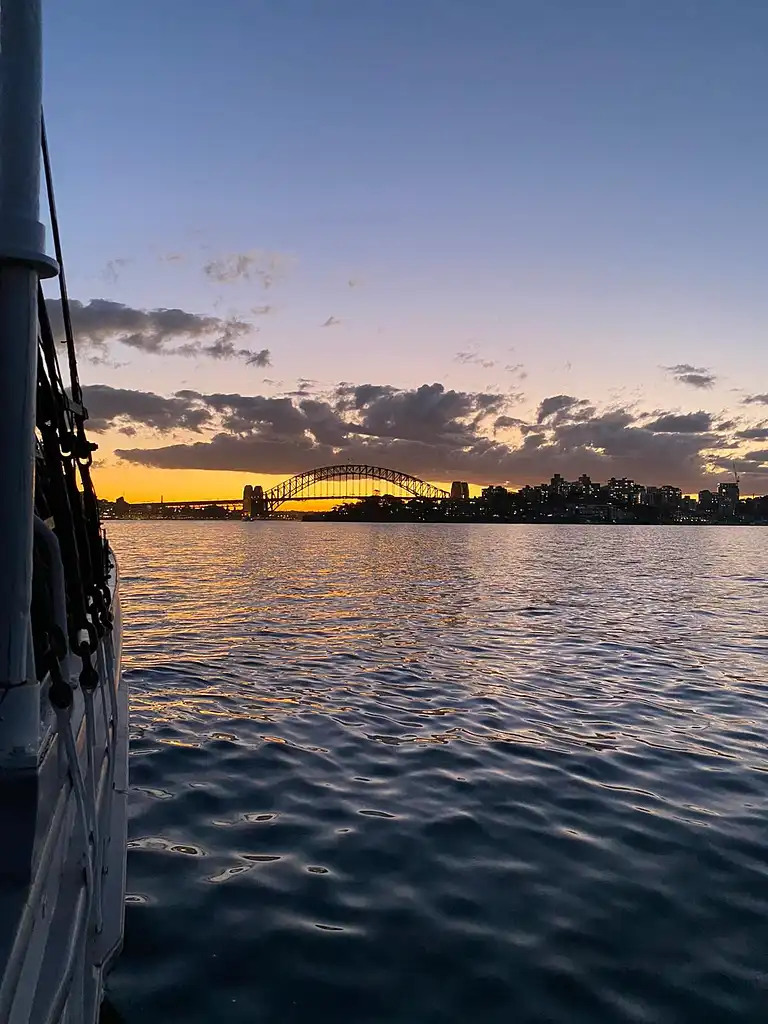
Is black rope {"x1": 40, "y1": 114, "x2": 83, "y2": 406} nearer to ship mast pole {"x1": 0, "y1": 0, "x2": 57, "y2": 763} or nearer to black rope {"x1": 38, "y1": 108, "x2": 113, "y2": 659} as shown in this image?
black rope {"x1": 38, "y1": 108, "x2": 113, "y2": 659}

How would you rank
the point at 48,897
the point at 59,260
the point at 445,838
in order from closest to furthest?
the point at 48,897
the point at 59,260
the point at 445,838

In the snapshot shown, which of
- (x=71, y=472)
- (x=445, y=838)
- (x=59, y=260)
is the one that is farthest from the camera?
(x=445, y=838)

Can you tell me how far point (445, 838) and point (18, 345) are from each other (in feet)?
19.5

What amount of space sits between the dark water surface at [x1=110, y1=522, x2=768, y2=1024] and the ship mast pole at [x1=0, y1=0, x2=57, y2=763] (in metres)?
2.80

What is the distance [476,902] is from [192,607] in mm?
20730

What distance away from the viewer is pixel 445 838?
7.14 m

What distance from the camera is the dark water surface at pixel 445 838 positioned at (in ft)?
15.9

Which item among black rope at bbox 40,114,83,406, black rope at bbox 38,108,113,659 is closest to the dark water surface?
black rope at bbox 38,108,113,659

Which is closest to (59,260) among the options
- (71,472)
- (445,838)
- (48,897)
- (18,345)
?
(71,472)

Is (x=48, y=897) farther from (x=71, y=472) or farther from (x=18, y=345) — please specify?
(x=71, y=472)

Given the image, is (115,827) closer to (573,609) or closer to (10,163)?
(10,163)

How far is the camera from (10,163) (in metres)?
2.82

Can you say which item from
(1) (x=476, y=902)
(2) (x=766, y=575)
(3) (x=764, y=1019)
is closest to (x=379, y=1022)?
(1) (x=476, y=902)

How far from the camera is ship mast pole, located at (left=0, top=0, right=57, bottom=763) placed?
2678 millimetres
